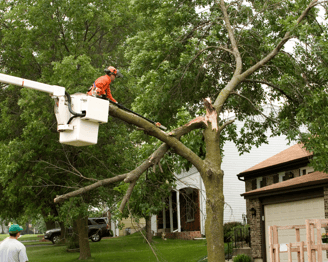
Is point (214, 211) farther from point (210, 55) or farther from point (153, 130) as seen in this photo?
point (210, 55)

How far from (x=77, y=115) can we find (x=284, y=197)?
13.7 metres

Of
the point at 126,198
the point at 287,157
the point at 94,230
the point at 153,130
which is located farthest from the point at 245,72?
the point at 94,230

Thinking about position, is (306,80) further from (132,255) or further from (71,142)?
(132,255)

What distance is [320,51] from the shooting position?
11.3 meters

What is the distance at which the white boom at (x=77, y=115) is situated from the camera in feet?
18.9

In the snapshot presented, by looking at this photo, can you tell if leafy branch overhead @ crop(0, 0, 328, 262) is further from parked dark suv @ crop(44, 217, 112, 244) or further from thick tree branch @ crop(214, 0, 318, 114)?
parked dark suv @ crop(44, 217, 112, 244)

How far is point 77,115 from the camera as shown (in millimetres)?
5699

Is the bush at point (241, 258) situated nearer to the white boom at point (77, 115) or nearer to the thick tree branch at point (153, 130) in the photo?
the thick tree branch at point (153, 130)

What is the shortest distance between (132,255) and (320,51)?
52.0 feet

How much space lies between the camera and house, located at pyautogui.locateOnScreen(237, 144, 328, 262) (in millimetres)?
15920

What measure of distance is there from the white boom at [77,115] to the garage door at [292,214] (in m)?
12.1

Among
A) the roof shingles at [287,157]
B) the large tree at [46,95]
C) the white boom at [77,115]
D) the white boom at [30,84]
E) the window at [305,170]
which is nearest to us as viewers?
the white boom at [30,84]

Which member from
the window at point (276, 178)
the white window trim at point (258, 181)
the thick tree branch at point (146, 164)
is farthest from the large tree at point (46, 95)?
the white window trim at point (258, 181)

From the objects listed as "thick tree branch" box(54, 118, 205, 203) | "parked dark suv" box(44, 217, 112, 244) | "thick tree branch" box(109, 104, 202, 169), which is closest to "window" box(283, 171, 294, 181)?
"thick tree branch" box(54, 118, 205, 203)
